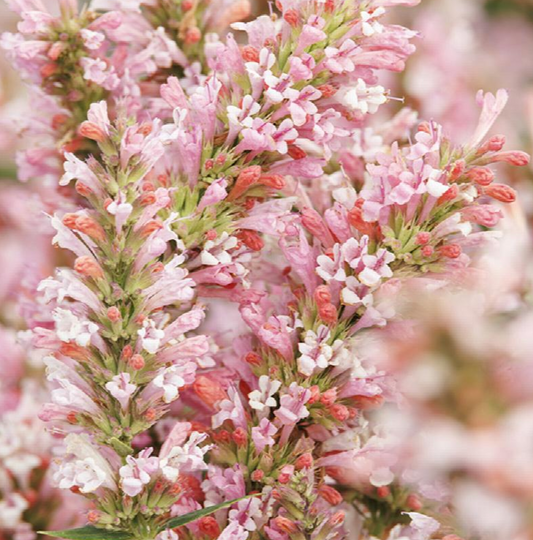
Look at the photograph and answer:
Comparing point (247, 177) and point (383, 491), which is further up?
point (247, 177)

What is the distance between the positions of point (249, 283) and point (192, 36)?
0.18 m

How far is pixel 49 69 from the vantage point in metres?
0.60

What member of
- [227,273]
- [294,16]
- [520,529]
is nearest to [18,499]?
[227,273]

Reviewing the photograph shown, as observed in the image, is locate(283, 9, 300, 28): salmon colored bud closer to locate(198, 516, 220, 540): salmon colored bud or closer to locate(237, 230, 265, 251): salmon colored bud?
locate(237, 230, 265, 251): salmon colored bud

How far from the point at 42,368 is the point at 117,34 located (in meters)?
0.25

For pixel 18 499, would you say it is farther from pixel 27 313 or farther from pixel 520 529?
pixel 520 529

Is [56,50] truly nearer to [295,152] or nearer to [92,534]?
[295,152]

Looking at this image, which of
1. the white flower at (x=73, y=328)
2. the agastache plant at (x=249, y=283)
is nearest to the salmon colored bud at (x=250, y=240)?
the agastache plant at (x=249, y=283)

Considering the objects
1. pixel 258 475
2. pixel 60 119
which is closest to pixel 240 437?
pixel 258 475

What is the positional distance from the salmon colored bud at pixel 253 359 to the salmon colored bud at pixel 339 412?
2.0 inches

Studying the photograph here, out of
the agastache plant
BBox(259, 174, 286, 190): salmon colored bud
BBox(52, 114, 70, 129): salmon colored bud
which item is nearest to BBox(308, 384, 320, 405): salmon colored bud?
the agastache plant

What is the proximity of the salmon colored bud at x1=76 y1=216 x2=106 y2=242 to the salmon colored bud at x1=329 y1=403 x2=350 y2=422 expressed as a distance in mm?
140

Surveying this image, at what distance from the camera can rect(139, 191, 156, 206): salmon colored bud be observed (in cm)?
48

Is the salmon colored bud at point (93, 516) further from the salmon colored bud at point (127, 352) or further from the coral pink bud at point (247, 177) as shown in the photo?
the coral pink bud at point (247, 177)
